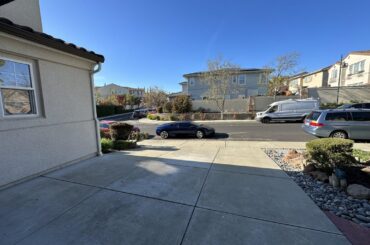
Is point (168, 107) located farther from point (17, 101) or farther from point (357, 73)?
point (357, 73)

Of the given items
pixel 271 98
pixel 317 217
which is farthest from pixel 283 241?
pixel 271 98

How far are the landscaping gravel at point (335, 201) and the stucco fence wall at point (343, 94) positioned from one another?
2316 cm

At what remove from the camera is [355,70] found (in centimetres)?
2683

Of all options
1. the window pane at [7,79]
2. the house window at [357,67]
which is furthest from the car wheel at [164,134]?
the house window at [357,67]

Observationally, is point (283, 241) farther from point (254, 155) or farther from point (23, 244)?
point (254, 155)

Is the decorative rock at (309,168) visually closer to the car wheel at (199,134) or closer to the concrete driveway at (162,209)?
the concrete driveway at (162,209)

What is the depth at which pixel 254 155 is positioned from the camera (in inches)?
246

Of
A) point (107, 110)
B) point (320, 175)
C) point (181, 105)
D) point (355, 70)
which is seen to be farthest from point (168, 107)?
point (355, 70)

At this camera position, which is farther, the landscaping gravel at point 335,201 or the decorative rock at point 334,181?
the decorative rock at point 334,181

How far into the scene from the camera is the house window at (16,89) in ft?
11.8

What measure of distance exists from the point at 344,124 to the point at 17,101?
13015 millimetres

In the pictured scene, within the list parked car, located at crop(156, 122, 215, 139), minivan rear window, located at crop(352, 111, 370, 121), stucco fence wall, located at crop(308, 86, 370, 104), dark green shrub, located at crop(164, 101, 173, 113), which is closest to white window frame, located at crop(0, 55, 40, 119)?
parked car, located at crop(156, 122, 215, 139)

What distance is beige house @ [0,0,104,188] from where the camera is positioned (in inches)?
140

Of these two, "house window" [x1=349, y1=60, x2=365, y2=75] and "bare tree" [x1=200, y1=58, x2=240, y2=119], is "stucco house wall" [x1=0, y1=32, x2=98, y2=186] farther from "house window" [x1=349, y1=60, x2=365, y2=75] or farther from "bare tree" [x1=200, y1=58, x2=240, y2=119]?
"house window" [x1=349, y1=60, x2=365, y2=75]
